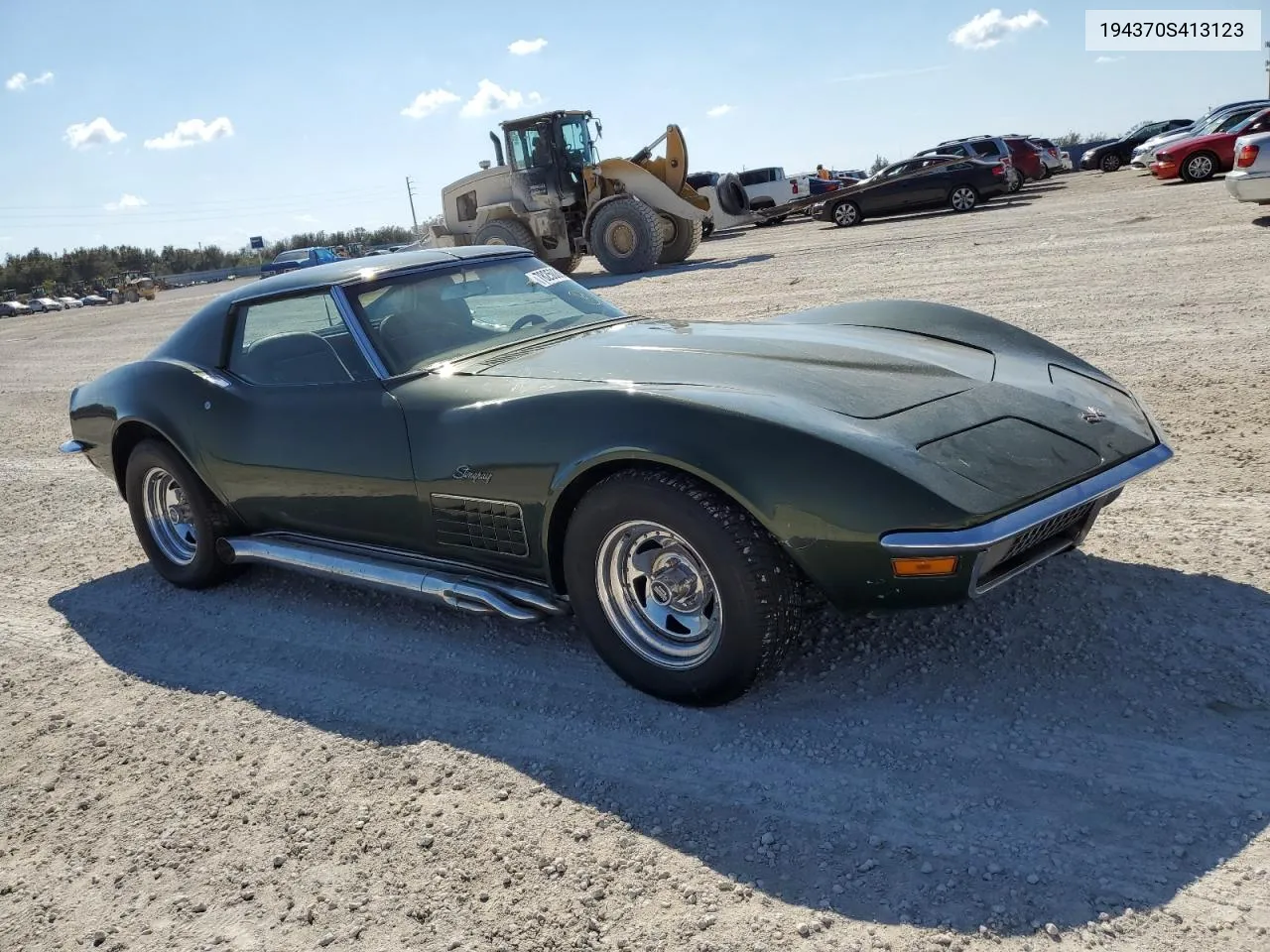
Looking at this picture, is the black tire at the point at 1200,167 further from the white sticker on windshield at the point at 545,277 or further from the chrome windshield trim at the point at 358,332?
the chrome windshield trim at the point at 358,332

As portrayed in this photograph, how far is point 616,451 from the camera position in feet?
9.24

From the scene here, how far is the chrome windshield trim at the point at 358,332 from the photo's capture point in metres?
3.63

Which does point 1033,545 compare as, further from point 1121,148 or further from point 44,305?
point 44,305

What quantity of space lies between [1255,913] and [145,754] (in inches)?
120

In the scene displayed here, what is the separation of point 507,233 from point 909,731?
1544cm

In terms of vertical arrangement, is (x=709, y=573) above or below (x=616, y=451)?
below

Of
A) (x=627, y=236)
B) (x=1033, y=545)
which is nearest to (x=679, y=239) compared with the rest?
(x=627, y=236)

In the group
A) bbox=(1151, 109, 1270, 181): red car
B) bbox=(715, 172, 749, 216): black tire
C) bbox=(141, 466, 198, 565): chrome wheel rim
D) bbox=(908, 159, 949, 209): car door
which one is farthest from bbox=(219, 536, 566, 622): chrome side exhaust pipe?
bbox=(1151, 109, 1270, 181): red car

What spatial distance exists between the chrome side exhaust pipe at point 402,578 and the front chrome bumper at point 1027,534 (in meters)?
1.21

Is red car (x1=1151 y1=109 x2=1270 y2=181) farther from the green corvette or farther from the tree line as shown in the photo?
the tree line

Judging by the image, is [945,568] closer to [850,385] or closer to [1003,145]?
[850,385]

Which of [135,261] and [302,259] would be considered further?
[135,261]

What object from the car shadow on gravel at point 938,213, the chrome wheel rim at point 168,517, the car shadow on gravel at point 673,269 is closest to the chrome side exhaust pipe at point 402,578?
the chrome wheel rim at point 168,517

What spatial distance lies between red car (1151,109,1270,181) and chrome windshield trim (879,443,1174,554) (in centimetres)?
2017
